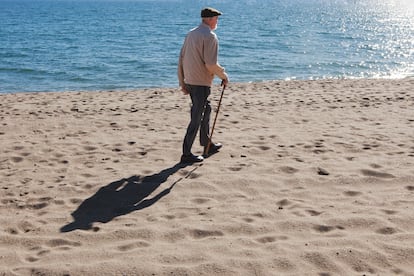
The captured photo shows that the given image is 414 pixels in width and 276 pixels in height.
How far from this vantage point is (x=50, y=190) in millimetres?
5789

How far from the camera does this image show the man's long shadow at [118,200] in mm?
4984

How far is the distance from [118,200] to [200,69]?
2.02 metres

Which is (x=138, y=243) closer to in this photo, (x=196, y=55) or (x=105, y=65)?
(x=196, y=55)

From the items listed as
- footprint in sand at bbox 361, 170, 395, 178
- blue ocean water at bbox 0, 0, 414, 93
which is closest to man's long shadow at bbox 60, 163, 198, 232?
footprint in sand at bbox 361, 170, 395, 178

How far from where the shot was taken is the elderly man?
6.15 meters

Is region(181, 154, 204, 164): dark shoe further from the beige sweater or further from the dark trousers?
the beige sweater

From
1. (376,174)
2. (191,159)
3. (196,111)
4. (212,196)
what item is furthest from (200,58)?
(376,174)

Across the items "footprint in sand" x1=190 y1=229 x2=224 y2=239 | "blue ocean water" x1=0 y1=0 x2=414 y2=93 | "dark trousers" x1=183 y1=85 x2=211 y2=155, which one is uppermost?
"dark trousers" x1=183 y1=85 x2=211 y2=155

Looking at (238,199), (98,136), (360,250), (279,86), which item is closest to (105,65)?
(279,86)

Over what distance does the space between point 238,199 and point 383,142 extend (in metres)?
3.25

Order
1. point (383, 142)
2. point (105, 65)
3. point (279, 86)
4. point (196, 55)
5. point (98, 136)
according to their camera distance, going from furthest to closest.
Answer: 1. point (105, 65)
2. point (279, 86)
3. point (98, 136)
4. point (383, 142)
5. point (196, 55)

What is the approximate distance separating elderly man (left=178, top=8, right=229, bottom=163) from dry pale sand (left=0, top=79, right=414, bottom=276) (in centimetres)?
51

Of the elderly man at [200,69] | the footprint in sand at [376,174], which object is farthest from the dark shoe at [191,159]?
the footprint in sand at [376,174]

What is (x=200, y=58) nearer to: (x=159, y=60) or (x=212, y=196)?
(x=212, y=196)
